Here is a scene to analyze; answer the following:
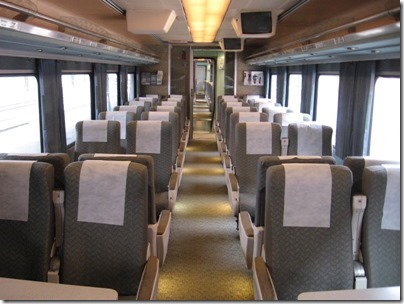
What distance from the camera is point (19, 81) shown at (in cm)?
447

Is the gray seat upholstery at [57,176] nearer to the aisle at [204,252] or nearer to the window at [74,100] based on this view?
the aisle at [204,252]

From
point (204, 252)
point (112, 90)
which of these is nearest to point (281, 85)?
point (112, 90)

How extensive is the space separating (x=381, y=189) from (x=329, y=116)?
4737 mm

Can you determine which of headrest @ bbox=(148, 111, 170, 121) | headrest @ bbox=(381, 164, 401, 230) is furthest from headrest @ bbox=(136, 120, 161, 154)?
headrest @ bbox=(381, 164, 401, 230)

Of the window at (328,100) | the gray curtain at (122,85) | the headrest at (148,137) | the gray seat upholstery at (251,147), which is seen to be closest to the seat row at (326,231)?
the gray seat upholstery at (251,147)

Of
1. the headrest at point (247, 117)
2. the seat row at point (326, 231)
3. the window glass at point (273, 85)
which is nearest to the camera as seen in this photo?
the seat row at point (326, 231)

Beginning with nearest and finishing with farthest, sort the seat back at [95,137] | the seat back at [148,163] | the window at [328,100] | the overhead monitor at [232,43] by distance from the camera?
the seat back at [148,163] < the seat back at [95,137] < the window at [328,100] < the overhead monitor at [232,43]

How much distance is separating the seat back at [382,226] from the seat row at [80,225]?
1.21 meters

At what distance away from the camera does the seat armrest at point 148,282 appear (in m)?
2.19

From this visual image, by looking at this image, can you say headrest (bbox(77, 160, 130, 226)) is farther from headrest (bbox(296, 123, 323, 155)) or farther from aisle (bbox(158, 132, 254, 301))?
headrest (bbox(296, 123, 323, 155))

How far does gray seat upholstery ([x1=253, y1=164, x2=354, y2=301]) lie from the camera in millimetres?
2299

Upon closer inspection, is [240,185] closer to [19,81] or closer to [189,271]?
[189,271]

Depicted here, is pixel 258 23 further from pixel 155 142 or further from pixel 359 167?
pixel 359 167

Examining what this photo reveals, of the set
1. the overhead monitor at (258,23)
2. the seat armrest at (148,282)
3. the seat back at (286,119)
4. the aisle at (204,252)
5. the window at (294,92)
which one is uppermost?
the overhead monitor at (258,23)
